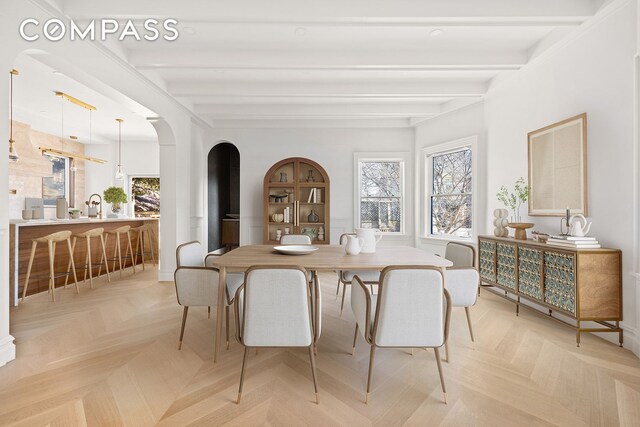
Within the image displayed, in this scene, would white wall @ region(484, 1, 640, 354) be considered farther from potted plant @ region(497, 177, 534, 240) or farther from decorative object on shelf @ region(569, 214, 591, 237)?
potted plant @ region(497, 177, 534, 240)

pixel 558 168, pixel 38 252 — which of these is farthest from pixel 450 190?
pixel 38 252

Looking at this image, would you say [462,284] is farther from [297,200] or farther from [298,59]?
[297,200]

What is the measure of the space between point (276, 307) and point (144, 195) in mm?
7940

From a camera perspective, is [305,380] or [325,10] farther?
[325,10]

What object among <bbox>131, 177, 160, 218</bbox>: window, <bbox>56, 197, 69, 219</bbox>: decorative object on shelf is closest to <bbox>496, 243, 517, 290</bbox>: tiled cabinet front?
<bbox>56, 197, 69, 219</bbox>: decorative object on shelf

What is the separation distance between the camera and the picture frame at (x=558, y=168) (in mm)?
3152

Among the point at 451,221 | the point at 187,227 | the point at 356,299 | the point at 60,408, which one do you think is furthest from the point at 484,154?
the point at 60,408

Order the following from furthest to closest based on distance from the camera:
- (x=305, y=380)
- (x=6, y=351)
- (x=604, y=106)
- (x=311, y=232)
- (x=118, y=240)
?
(x=311, y=232) → (x=118, y=240) → (x=604, y=106) → (x=6, y=351) → (x=305, y=380)

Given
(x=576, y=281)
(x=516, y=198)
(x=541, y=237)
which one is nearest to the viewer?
(x=576, y=281)

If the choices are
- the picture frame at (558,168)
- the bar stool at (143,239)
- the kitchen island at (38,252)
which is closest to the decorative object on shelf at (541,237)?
the picture frame at (558,168)

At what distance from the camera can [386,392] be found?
2057 mm

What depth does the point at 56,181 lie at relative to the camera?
295 inches

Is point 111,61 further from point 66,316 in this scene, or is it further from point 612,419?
point 612,419

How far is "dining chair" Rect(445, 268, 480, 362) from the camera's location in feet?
8.32
